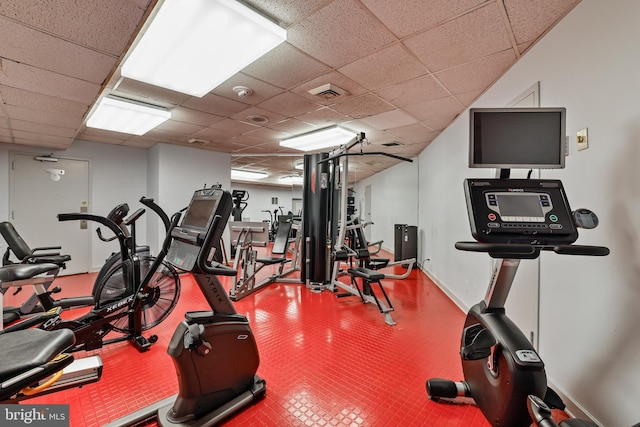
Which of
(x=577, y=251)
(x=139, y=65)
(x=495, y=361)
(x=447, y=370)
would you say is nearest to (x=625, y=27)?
(x=577, y=251)

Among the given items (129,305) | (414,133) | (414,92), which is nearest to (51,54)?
(129,305)

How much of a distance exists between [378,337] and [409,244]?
142 inches

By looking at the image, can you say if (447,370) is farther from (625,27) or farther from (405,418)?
(625,27)

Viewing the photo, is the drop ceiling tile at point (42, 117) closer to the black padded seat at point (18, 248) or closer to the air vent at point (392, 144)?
the black padded seat at point (18, 248)

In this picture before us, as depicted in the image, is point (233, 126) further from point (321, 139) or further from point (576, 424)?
point (576, 424)

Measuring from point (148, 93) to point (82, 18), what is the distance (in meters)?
1.66

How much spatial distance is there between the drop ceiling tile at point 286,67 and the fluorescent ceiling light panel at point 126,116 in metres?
1.79

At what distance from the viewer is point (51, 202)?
4.99 metres

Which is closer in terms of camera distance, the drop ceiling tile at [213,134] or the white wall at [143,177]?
the drop ceiling tile at [213,134]

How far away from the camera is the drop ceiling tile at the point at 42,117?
3.10 meters

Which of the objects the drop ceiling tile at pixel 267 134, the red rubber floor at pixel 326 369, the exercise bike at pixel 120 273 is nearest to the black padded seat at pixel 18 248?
the exercise bike at pixel 120 273

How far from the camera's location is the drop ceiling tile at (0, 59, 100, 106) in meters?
2.23

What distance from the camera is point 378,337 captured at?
287 cm

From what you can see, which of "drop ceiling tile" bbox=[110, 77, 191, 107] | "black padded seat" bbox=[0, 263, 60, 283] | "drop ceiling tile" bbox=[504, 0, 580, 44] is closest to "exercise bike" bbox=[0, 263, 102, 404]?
"black padded seat" bbox=[0, 263, 60, 283]
